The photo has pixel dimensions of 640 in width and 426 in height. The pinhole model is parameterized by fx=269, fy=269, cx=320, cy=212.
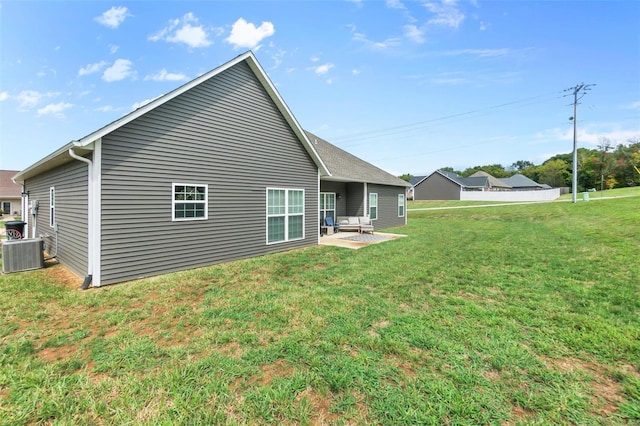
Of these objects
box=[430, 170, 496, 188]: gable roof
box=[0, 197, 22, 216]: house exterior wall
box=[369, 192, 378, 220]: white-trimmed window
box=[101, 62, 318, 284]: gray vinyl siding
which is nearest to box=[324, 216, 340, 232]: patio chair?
box=[369, 192, 378, 220]: white-trimmed window

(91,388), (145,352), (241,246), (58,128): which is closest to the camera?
(91,388)

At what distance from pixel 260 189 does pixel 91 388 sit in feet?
22.8

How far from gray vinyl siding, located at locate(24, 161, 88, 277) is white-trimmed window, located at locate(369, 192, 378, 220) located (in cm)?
1292

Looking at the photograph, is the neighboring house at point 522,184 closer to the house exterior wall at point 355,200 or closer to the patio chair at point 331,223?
the house exterior wall at point 355,200

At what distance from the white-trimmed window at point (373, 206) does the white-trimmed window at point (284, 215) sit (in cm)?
650

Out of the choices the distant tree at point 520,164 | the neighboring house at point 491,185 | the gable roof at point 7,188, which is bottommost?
the gable roof at point 7,188

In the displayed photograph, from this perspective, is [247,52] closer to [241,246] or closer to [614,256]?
[241,246]

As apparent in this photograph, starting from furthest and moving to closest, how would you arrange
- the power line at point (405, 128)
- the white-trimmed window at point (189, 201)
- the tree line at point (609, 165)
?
the tree line at point (609, 165) → the power line at point (405, 128) → the white-trimmed window at point (189, 201)

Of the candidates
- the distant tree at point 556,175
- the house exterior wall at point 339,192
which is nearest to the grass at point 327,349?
the house exterior wall at point 339,192

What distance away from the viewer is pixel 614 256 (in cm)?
759

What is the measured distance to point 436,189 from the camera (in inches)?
1736

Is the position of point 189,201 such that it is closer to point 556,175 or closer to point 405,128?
point 405,128

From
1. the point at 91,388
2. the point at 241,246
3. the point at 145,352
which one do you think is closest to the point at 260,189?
the point at 241,246

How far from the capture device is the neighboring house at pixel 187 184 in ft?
19.9
